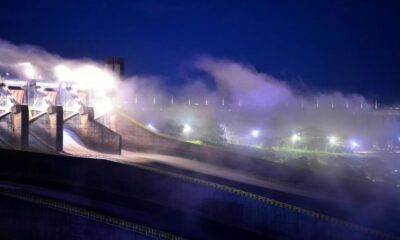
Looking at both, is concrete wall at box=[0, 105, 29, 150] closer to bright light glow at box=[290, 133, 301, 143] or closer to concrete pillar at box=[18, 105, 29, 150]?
concrete pillar at box=[18, 105, 29, 150]

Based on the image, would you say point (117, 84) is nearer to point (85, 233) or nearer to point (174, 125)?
point (174, 125)

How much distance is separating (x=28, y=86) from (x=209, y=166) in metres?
15.4

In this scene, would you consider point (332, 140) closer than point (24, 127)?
No

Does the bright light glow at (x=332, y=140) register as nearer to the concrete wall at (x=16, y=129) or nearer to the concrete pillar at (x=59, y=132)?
the concrete pillar at (x=59, y=132)

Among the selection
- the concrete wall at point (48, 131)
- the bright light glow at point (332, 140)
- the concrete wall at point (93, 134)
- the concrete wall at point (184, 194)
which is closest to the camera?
the concrete wall at point (184, 194)

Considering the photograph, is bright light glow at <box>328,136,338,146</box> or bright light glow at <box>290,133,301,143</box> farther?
bright light glow at <box>290,133,301,143</box>

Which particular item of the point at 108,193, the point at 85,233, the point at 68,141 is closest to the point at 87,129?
the point at 68,141

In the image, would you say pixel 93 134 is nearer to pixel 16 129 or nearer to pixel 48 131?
pixel 48 131

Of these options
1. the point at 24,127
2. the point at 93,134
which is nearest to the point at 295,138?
the point at 93,134

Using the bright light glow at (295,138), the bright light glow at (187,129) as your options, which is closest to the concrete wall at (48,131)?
the bright light glow at (187,129)

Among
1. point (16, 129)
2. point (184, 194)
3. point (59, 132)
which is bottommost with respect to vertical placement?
point (184, 194)

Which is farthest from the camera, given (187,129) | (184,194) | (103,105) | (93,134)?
(187,129)

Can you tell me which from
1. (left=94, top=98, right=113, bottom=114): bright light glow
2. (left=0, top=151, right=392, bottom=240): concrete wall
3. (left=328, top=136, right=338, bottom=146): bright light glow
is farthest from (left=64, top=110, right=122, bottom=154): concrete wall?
(left=328, top=136, right=338, bottom=146): bright light glow

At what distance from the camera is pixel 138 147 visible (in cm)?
3312
